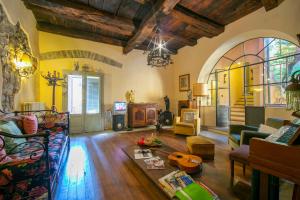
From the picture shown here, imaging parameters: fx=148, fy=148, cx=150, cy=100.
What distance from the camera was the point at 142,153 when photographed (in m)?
2.87

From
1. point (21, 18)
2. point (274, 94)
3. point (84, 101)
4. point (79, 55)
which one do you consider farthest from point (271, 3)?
point (84, 101)

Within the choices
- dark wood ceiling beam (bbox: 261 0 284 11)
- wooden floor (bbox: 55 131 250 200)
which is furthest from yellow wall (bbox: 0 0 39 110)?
dark wood ceiling beam (bbox: 261 0 284 11)

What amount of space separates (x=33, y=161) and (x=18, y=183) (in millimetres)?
208

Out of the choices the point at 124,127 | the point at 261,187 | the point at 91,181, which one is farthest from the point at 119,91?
the point at 261,187

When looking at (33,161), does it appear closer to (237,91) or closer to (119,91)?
(119,91)

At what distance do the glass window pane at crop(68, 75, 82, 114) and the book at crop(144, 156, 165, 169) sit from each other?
3649 millimetres

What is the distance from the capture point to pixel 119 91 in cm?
594

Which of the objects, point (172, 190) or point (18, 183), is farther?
point (172, 190)

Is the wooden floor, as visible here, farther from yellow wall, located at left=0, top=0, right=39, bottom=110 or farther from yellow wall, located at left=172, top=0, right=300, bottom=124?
yellow wall, located at left=172, top=0, right=300, bottom=124

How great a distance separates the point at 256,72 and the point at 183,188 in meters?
5.15

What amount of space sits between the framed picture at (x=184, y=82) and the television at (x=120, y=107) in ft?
8.71

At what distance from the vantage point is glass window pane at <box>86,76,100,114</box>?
5.33 m

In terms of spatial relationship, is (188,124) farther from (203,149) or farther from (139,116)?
(139,116)

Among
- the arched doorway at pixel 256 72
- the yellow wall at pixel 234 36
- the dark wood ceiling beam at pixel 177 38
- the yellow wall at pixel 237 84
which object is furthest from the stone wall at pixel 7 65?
the yellow wall at pixel 237 84
